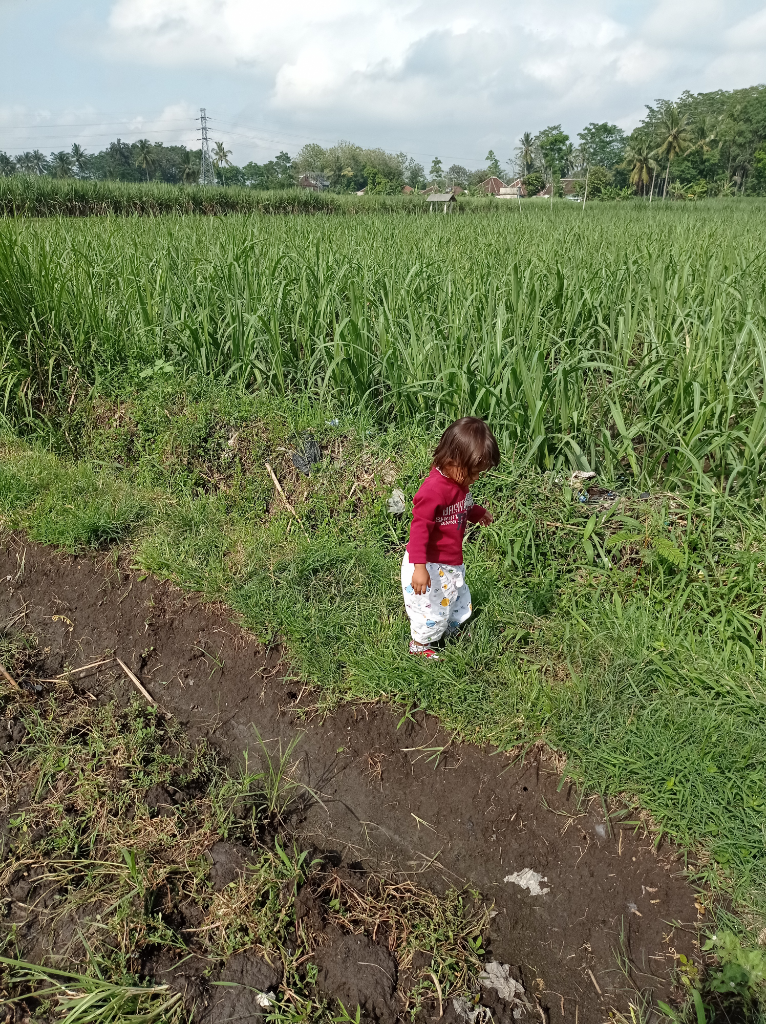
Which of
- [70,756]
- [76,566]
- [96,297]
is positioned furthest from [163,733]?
[96,297]

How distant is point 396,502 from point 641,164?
2690 inches

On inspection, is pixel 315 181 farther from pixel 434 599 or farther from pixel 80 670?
pixel 434 599

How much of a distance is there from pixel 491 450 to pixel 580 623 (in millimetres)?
881

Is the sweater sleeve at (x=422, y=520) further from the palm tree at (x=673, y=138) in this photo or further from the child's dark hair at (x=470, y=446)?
the palm tree at (x=673, y=138)

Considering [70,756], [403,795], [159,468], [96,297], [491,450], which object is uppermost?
[96,297]

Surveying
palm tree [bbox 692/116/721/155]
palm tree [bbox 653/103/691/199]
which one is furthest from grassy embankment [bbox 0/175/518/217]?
palm tree [bbox 692/116/721/155]

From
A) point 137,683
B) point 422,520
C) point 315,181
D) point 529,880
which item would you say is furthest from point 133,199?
point 315,181

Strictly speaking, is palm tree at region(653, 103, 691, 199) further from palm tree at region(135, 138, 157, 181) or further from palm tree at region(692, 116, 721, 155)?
palm tree at region(135, 138, 157, 181)

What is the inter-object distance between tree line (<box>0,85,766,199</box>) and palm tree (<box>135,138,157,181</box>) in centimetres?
15

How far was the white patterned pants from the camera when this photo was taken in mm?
2195

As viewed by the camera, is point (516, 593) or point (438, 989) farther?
point (516, 593)

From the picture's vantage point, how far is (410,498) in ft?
9.59

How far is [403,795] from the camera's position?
6.67 feet

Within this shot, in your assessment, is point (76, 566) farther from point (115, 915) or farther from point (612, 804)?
point (612, 804)
